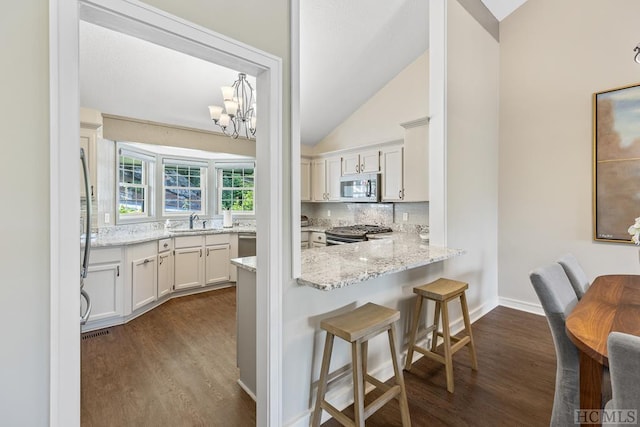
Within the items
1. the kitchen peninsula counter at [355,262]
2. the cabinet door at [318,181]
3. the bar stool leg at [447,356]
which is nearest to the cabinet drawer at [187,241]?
the cabinet door at [318,181]

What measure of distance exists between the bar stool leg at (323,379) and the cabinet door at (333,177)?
3295mm

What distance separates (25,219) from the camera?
907mm

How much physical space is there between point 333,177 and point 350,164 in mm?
433

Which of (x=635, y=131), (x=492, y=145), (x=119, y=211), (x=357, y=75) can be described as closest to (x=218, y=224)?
(x=119, y=211)

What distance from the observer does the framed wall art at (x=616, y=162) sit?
277 centimetres

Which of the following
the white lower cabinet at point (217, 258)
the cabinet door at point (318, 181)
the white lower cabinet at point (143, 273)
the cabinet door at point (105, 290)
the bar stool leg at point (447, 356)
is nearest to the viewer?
the bar stool leg at point (447, 356)

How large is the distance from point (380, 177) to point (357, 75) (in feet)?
4.84

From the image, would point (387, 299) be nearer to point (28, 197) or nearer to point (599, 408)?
point (599, 408)

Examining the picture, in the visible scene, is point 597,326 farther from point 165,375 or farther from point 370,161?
point 370,161

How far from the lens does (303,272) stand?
5.69ft

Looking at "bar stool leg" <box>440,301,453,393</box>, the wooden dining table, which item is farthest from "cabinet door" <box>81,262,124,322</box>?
the wooden dining table

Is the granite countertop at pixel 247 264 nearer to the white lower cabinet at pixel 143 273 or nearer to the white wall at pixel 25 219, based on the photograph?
the white wall at pixel 25 219

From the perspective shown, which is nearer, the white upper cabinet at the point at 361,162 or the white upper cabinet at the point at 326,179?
the white upper cabinet at the point at 361,162

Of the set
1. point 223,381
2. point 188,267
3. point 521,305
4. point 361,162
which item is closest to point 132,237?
point 188,267
